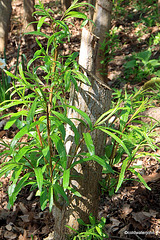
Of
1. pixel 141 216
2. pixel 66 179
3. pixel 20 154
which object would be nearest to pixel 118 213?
pixel 141 216

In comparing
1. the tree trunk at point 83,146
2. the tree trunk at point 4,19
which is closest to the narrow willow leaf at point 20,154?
the tree trunk at point 83,146

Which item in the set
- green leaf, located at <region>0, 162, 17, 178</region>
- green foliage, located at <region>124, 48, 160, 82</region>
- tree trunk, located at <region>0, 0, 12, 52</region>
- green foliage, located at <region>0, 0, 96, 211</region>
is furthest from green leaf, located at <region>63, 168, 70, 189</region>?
tree trunk, located at <region>0, 0, 12, 52</region>

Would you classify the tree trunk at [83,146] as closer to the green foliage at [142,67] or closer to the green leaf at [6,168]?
the green leaf at [6,168]

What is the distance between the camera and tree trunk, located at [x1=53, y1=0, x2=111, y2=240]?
4.33ft

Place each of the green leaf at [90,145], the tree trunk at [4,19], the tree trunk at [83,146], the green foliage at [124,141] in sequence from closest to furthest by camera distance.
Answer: the green leaf at [90,145] < the green foliage at [124,141] < the tree trunk at [83,146] < the tree trunk at [4,19]

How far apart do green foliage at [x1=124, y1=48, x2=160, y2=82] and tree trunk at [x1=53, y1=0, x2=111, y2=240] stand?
2124 mm

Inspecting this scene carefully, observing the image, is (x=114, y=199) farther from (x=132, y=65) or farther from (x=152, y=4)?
(x=152, y=4)

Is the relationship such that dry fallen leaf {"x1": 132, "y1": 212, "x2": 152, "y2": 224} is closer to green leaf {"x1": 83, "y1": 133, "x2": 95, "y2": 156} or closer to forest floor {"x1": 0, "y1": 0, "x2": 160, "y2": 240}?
forest floor {"x1": 0, "y1": 0, "x2": 160, "y2": 240}

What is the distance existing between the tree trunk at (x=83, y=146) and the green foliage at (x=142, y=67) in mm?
2124

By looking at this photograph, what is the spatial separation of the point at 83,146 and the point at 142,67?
8.80 ft

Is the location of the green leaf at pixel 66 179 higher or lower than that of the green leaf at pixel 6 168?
higher

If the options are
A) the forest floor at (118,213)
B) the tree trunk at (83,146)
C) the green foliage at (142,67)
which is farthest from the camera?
the green foliage at (142,67)

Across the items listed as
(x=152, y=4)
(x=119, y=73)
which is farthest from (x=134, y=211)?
(x=152, y=4)

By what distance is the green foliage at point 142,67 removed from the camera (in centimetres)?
338
